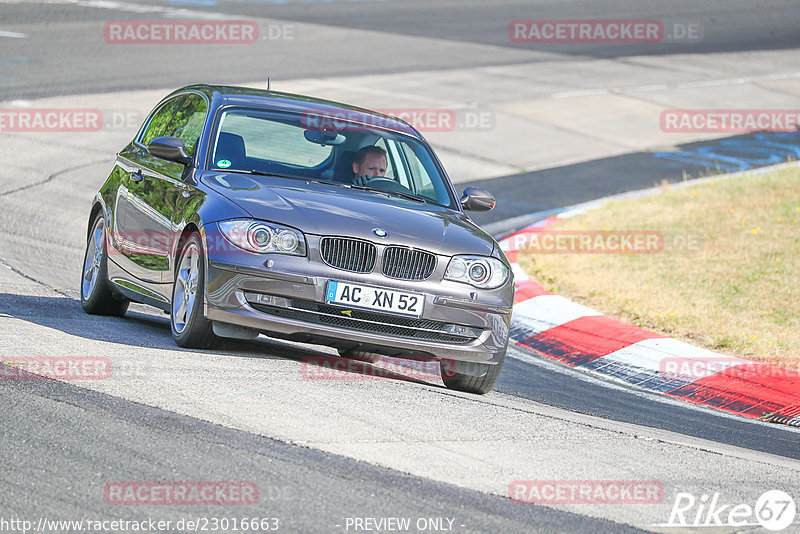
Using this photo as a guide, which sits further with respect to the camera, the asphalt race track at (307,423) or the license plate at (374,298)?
the license plate at (374,298)

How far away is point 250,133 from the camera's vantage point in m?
8.22

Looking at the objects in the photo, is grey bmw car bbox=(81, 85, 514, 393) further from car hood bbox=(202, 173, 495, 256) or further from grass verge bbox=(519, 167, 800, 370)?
grass verge bbox=(519, 167, 800, 370)

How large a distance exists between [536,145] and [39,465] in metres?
16.0

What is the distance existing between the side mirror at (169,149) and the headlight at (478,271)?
1.98m

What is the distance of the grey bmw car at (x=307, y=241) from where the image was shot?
7004 millimetres

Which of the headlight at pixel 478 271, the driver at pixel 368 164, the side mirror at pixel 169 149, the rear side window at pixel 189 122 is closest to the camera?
the headlight at pixel 478 271

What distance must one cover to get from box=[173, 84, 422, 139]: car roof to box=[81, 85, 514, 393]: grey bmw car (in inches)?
0.8

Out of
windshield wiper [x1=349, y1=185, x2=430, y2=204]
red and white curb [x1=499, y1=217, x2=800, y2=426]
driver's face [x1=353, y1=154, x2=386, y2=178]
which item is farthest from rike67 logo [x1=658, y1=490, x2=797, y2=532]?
driver's face [x1=353, y1=154, x2=386, y2=178]

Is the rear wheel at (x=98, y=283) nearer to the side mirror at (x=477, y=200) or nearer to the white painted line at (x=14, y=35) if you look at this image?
the side mirror at (x=477, y=200)

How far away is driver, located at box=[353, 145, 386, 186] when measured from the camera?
27.0ft

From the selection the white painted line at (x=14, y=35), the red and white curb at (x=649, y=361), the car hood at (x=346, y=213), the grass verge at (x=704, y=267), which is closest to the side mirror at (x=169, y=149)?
the car hood at (x=346, y=213)

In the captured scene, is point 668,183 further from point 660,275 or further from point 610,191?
point 660,275

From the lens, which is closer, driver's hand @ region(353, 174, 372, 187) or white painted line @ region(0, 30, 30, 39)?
driver's hand @ region(353, 174, 372, 187)

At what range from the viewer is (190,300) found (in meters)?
7.34
